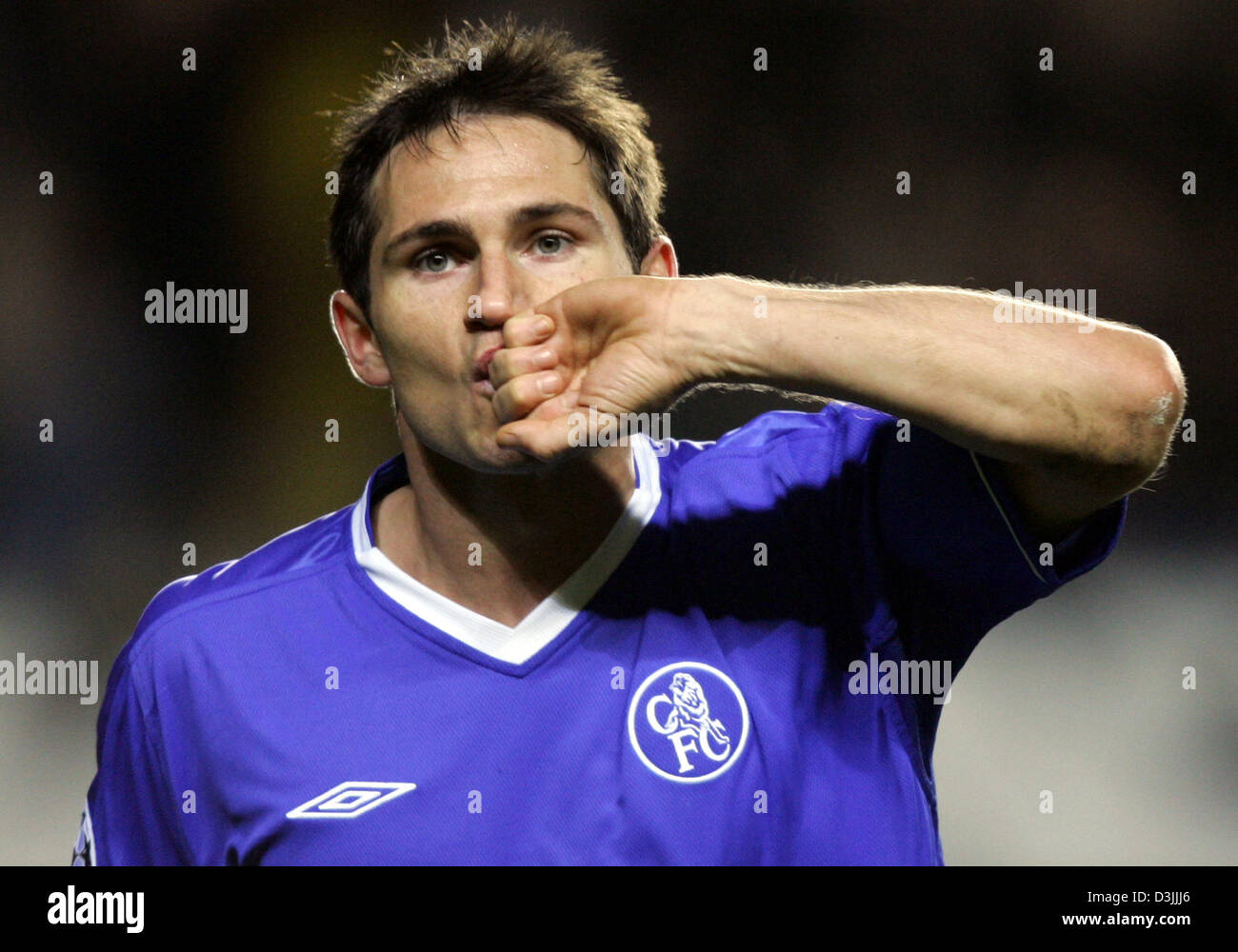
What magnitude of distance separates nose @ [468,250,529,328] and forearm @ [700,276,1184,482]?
28 centimetres

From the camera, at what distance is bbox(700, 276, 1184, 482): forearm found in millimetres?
1377

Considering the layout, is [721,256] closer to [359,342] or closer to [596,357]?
[359,342]

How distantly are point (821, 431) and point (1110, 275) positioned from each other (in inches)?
139

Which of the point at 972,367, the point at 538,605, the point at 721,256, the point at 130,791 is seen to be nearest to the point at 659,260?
the point at 538,605

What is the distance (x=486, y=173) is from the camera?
5.66 ft

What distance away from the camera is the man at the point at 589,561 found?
1.48 meters

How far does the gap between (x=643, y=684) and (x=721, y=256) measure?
3324 mm

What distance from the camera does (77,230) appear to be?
4.49 metres

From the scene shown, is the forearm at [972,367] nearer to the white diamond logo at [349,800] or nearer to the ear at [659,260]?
the ear at [659,260]

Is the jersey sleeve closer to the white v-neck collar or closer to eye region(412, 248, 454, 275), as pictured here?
the white v-neck collar

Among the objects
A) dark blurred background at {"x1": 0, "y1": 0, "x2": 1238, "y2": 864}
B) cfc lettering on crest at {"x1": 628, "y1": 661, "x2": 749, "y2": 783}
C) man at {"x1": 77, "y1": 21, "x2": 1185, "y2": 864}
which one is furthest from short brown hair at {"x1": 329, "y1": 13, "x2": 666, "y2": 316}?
dark blurred background at {"x1": 0, "y1": 0, "x2": 1238, "y2": 864}

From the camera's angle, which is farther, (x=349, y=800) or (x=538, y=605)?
(x=538, y=605)

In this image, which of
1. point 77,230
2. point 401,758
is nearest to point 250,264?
point 77,230
